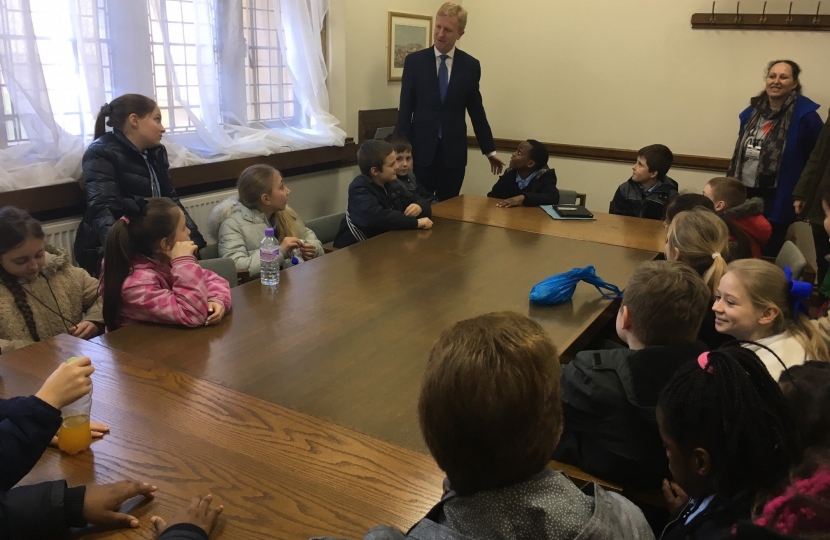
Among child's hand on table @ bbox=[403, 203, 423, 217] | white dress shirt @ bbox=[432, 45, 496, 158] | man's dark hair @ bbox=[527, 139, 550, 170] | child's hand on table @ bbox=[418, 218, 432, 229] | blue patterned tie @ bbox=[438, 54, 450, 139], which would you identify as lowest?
child's hand on table @ bbox=[418, 218, 432, 229]

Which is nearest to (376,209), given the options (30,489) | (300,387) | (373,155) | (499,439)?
(373,155)

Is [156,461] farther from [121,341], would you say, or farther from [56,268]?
[56,268]

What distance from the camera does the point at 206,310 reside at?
1.95 metres

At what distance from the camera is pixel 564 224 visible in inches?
135

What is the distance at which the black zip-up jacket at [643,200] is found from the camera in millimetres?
3873

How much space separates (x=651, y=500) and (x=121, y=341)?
4.68 ft

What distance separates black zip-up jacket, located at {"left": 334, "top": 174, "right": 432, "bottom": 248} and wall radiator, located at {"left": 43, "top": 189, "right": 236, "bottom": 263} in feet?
2.29

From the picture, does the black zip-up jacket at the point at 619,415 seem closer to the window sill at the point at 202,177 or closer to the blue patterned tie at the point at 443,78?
the window sill at the point at 202,177

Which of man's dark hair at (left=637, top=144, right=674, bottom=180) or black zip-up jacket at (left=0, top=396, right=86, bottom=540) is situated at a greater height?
man's dark hair at (left=637, top=144, right=674, bottom=180)

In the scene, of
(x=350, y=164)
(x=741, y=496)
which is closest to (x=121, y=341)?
(x=741, y=496)

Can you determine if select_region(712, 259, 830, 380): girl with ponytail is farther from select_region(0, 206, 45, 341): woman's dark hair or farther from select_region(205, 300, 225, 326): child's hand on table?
select_region(0, 206, 45, 341): woman's dark hair

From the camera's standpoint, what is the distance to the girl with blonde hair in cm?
285

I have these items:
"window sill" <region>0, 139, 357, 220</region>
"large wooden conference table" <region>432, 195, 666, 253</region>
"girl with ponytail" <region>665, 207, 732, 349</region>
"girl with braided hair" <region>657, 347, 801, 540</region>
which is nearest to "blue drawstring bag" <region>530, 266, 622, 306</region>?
"girl with ponytail" <region>665, 207, 732, 349</region>

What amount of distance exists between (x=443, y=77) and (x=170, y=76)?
1.78 meters
